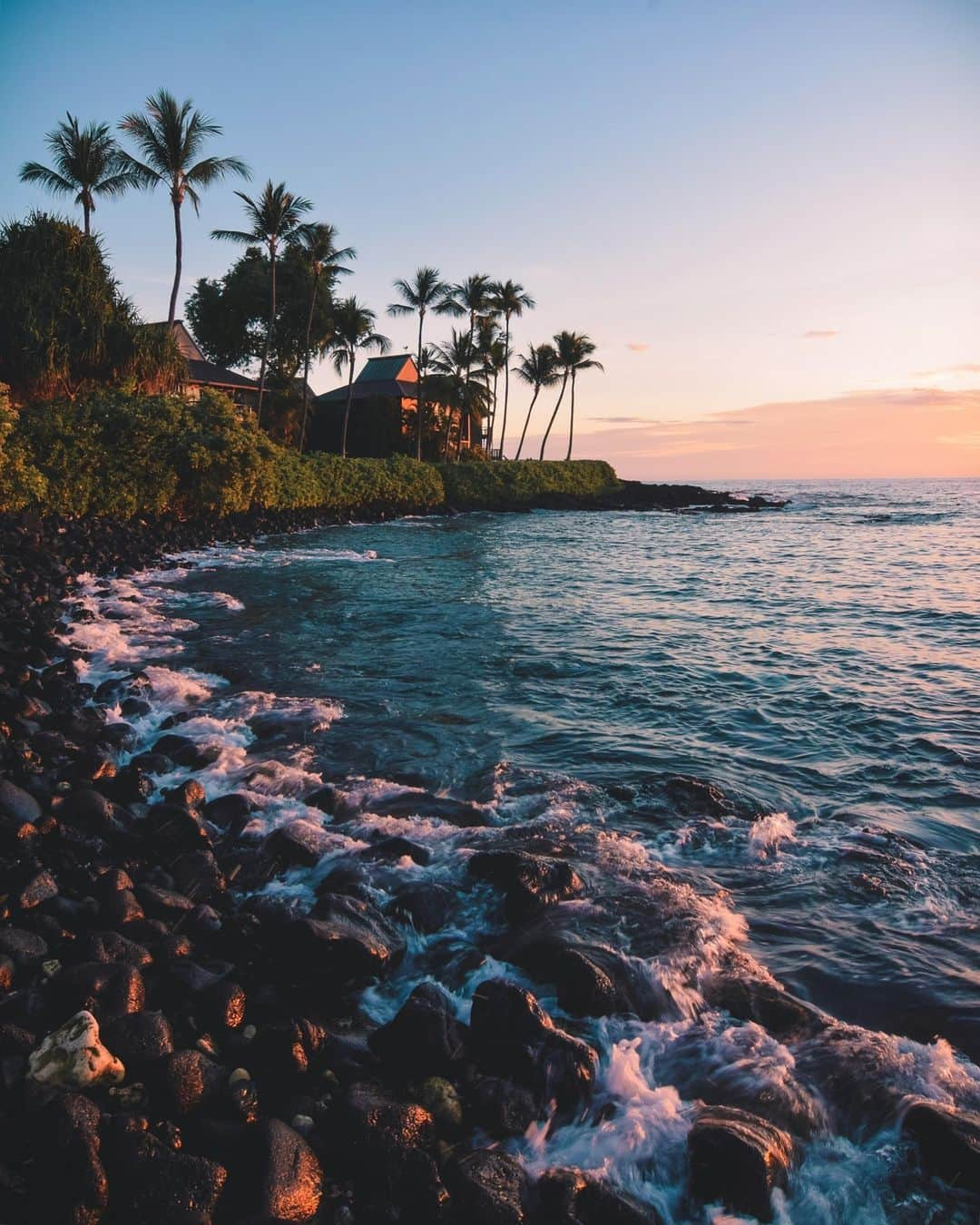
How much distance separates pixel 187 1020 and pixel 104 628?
10136 millimetres

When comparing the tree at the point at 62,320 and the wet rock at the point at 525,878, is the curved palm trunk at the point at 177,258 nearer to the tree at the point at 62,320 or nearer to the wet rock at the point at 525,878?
the tree at the point at 62,320

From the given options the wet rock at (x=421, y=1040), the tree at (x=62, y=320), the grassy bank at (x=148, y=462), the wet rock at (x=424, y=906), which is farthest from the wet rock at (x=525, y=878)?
the tree at (x=62, y=320)

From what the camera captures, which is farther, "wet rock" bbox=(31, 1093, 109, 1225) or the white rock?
the white rock

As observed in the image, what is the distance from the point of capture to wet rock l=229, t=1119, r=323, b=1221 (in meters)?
2.72

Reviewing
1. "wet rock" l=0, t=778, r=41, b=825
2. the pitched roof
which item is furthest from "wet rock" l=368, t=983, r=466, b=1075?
the pitched roof

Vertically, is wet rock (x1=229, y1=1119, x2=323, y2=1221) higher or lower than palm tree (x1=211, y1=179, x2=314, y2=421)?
lower

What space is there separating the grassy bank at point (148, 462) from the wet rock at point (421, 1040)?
60.5 feet

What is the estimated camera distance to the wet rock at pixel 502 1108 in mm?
3332

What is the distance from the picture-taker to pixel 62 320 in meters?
26.7

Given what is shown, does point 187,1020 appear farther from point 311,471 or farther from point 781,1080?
point 311,471

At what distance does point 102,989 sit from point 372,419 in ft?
178

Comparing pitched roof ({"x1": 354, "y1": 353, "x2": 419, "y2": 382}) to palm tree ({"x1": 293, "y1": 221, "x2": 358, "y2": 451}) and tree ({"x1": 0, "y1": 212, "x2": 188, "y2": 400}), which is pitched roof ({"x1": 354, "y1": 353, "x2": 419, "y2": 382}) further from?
tree ({"x1": 0, "y1": 212, "x2": 188, "y2": 400})

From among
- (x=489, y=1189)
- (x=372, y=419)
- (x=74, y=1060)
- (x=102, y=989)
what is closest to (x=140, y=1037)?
(x=74, y=1060)

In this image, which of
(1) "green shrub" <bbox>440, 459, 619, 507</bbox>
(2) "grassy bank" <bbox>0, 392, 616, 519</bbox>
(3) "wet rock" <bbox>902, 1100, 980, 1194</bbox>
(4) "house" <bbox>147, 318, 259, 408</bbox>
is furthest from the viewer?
(1) "green shrub" <bbox>440, 459, 619, 507</bbox>
